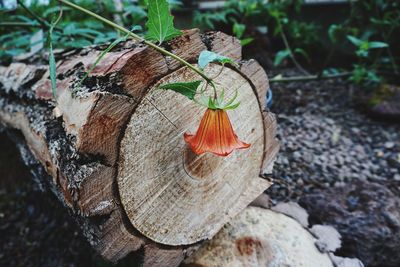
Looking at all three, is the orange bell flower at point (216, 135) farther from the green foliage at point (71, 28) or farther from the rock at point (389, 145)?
the rock at point (389, 145)

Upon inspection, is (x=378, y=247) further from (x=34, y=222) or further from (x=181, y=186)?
(x=34, y=222)

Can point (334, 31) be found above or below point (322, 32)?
above

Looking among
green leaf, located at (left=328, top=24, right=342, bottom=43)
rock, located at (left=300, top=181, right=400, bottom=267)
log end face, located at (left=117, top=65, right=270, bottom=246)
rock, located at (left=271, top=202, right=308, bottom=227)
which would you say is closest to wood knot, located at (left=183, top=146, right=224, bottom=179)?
log end face, located at (left=117, top=65, right=270, bottom=246)

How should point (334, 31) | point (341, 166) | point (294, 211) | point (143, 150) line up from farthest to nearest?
point (334, 31) → point (341, 166) → point (294, 211) → point (143, 150)

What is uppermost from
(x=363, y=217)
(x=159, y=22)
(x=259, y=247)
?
(x=159, y=22)

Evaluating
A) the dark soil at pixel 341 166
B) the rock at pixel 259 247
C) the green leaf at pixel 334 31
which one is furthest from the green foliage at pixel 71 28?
the green leaf at pixel 334 31

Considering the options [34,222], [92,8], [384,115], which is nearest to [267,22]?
[384,115]

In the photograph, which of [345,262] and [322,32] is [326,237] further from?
[322,32]

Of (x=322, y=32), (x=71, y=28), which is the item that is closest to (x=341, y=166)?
(x=71, y=28)
